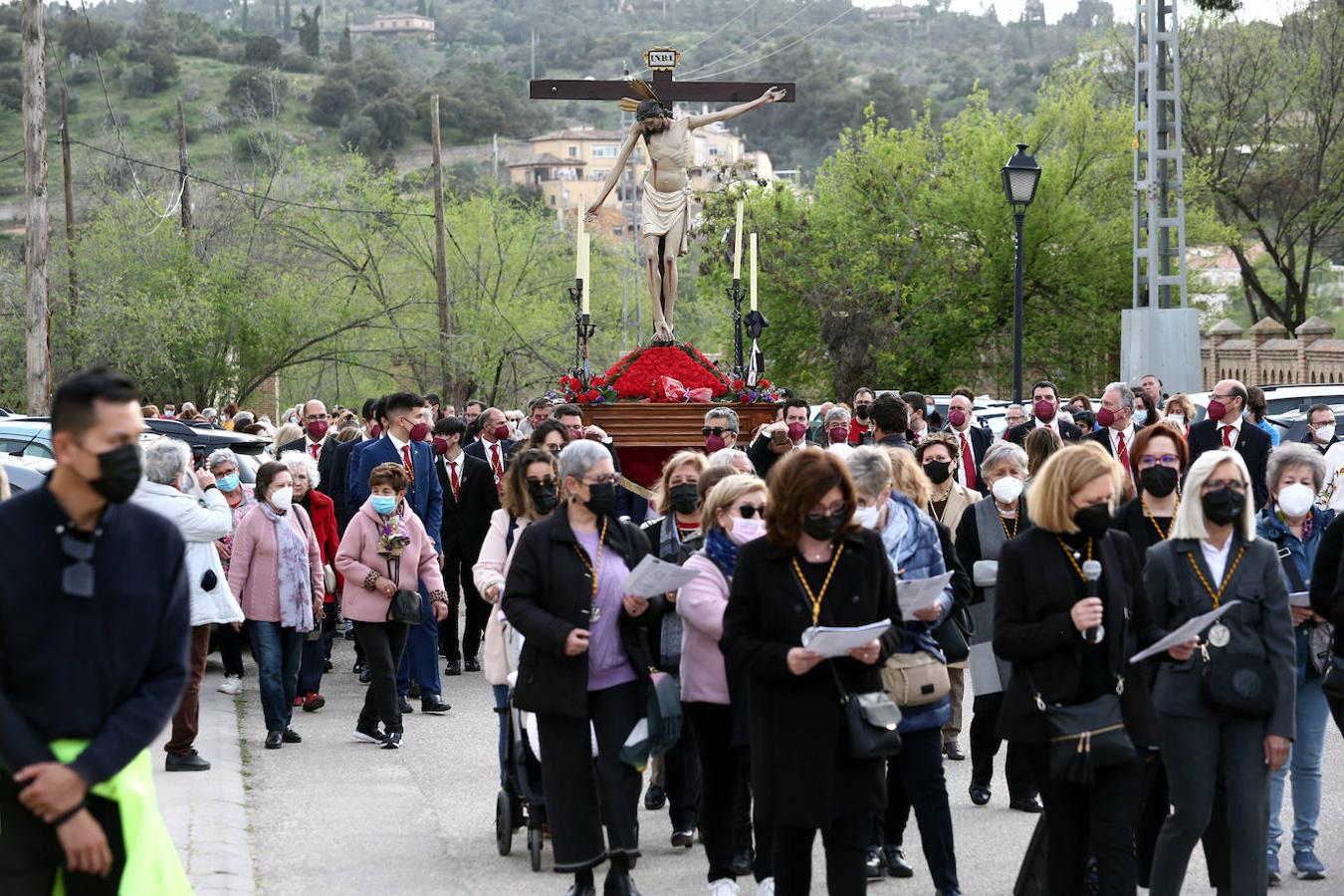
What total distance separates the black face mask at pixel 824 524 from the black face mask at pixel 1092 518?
2.66 ft

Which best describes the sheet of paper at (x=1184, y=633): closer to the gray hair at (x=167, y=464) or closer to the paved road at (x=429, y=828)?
the paved road at (x=429, y=828)

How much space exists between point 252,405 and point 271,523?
153ft

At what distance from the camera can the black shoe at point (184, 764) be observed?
1040 cm

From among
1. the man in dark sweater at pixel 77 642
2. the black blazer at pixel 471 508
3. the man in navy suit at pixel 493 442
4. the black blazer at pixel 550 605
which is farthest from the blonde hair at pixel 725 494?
the man in navy suit at pixel 493 442

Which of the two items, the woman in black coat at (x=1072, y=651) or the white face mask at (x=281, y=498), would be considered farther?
the white face mask at (x=281, y=498)

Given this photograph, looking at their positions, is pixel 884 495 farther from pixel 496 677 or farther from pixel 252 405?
pixel 252 405

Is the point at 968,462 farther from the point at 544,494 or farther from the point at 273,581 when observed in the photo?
the point at 544,494

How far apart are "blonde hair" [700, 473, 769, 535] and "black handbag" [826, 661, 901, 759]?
4.73ft

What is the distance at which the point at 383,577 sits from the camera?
11305mm

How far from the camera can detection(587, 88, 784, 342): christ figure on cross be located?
18.1 meters

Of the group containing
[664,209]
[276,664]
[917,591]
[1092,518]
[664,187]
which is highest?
[664,187]

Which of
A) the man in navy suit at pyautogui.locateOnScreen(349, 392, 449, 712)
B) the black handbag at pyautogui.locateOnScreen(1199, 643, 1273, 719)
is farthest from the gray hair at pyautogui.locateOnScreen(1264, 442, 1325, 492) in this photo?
the man in navy suit at pyautogui.locateOnScreen(349, 392, 449, 712)

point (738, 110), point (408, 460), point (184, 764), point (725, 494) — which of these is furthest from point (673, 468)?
point (738, 110)

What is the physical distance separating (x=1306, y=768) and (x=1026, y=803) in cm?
160
